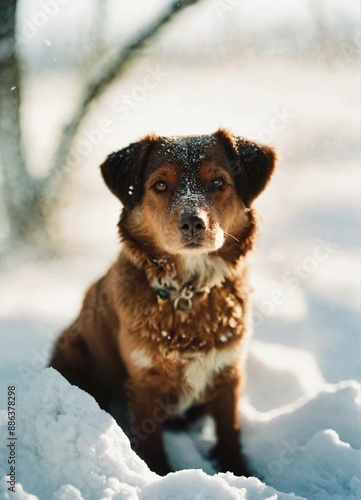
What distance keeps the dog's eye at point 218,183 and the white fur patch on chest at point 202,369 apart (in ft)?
3.32

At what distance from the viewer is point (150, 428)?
3576 mm

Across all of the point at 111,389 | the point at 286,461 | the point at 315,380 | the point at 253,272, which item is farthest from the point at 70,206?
the point at 286,461

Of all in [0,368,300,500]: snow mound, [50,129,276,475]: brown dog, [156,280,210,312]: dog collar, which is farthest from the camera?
[156,280,210,312]: dog collar

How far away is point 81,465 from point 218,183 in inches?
70.2

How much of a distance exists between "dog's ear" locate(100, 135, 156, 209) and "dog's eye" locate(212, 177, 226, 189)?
0.48 meters

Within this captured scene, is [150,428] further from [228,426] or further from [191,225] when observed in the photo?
[191,225]

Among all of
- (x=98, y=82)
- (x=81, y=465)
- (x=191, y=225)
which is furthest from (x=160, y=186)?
(x=98, y=82)

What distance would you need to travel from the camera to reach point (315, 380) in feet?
13.9

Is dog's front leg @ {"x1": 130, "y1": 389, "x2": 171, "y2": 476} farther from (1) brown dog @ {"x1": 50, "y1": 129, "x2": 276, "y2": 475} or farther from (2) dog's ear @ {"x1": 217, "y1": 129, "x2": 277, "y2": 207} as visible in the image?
(2) dog's ear @ {"x1": 217, "y1": 129, "x2": 277, "y2": 207}

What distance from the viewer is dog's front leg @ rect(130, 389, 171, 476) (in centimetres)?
354

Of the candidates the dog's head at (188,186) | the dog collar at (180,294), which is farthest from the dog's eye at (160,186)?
the dog collar at (180,294)

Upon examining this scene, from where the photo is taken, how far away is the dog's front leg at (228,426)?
3.68 meters

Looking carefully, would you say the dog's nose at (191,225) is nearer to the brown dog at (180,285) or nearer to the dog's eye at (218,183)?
the brown dog at (180,285)

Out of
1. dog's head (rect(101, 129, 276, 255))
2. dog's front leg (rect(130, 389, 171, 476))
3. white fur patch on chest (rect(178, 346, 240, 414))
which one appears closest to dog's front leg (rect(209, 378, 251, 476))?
white fur patch on chest (rect(178, 346, 240, 414))
